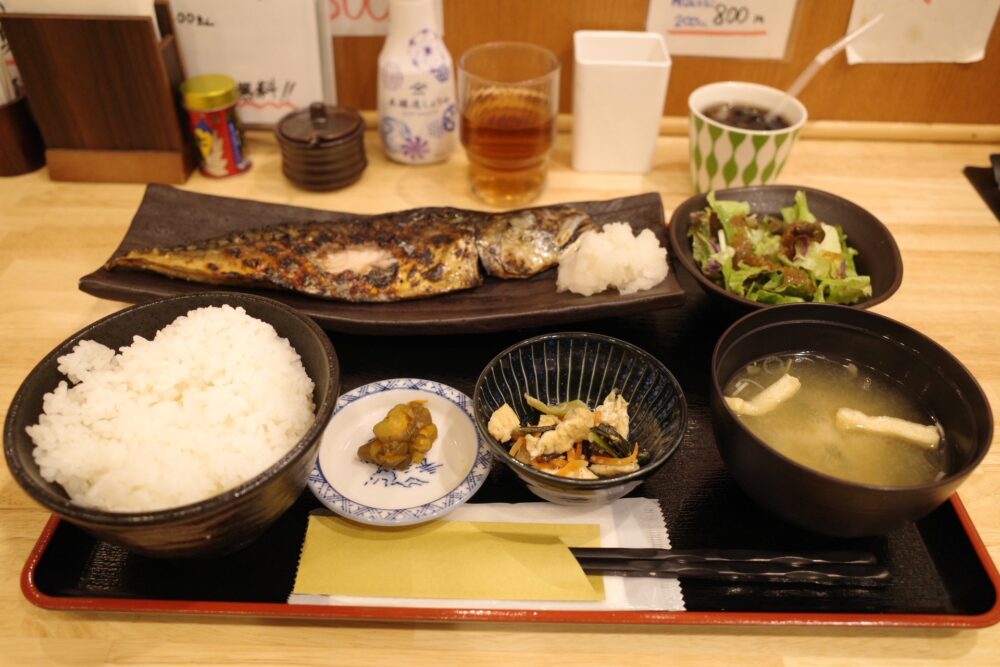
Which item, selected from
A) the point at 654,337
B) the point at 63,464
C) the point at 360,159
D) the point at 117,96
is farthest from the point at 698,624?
the point at 117,96

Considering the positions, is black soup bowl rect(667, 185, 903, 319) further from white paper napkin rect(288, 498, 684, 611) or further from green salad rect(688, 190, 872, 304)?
white paper napkin rect(288, 498, 684, 611)

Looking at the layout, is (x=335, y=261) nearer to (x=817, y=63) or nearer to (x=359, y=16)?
(x=359, y=16)

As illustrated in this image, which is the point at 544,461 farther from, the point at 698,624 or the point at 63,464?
the point at 63,464

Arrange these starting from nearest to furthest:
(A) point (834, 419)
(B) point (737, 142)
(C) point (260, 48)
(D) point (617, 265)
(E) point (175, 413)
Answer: (E) point (175, 413) → (A) point (834, 419) → (D) point (617, 265) → (B) point (737, 142) → (C) point (260, 48)

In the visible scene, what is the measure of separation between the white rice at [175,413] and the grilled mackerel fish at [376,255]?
370 millimetres

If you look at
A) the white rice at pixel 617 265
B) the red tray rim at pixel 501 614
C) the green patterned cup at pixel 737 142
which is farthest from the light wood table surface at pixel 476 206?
the white rice at pixel 617 265

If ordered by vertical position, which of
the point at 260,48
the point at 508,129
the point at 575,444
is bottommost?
the point at 575,444

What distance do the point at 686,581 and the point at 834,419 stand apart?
0.47 m

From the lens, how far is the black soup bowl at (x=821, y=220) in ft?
5.72

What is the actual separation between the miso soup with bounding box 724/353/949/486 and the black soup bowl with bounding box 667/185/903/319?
0.19 metres

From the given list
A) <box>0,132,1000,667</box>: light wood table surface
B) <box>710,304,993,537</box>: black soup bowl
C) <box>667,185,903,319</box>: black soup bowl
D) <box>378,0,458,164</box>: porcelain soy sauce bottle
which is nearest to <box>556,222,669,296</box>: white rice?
<box>667,185,903,319</box>: black soup bowl

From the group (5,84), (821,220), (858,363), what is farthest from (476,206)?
(5,84)

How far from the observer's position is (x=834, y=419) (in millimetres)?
1489

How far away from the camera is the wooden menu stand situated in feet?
7.17
